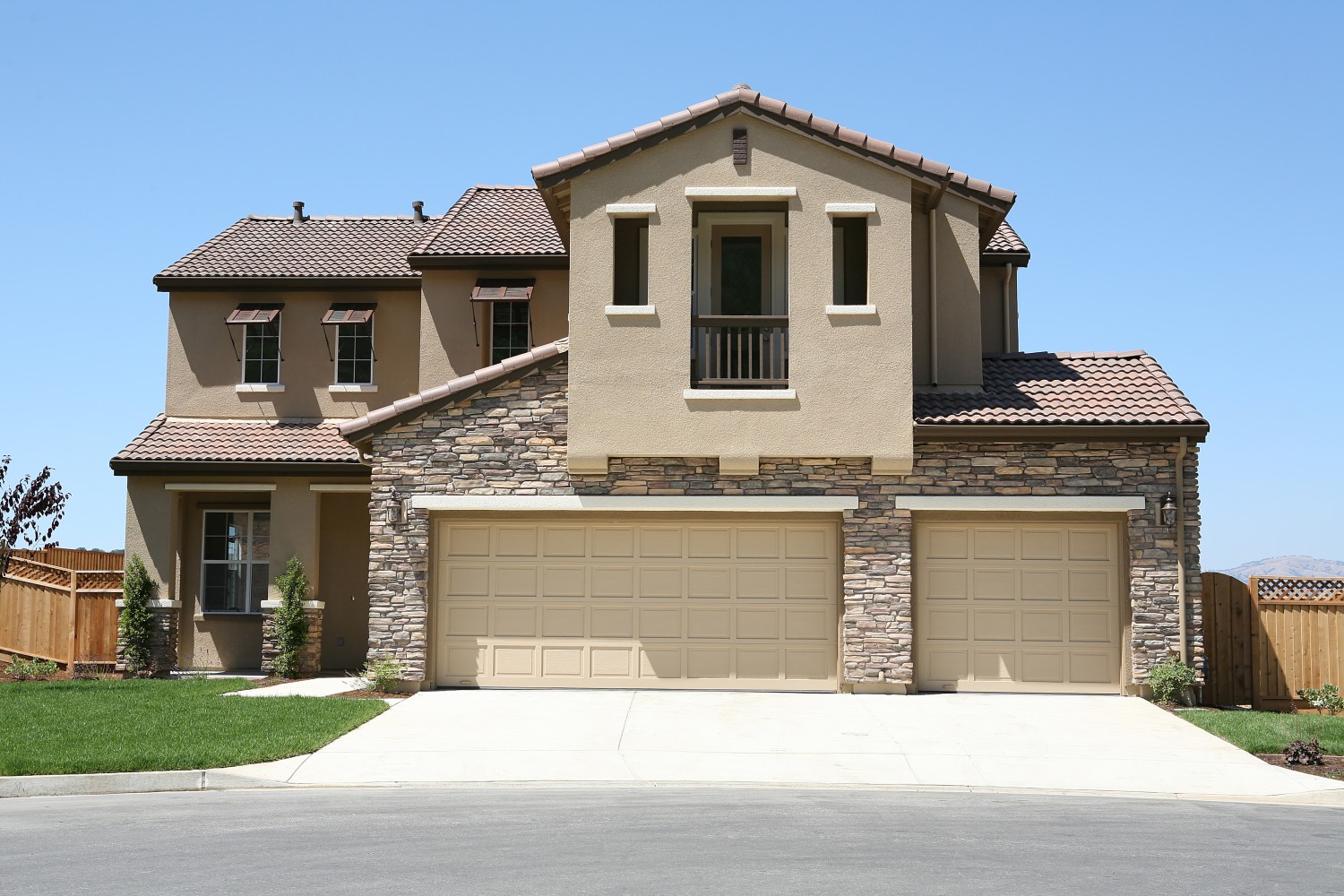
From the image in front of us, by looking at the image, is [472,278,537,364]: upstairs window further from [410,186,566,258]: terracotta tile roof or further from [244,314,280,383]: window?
[244,314,280,383]: window

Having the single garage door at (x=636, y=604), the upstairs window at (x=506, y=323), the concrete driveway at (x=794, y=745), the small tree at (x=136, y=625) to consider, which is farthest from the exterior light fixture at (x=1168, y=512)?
the small tree at (x=136, y=625)

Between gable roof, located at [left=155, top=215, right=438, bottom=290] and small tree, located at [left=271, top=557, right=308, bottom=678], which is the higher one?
gable roof, located at [left=155, top=215, right=438, bottom=290]

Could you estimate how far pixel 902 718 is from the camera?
15352 mm

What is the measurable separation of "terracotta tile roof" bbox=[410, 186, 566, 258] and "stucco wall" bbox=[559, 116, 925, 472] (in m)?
4.28

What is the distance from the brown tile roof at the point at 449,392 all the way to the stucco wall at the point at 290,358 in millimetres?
4672

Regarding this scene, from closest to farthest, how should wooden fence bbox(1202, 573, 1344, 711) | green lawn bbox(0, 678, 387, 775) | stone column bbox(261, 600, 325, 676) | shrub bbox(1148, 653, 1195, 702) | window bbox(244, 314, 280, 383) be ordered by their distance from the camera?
green lawn bbox(0, 678, 387, 775), shrub bbox(1148, 653, 1195, 702), wooden fence bbox(1202, 573, 1344, 711), stone column bbox(261, 600, 325, 676), window bbox(244, 314, 280, 383)

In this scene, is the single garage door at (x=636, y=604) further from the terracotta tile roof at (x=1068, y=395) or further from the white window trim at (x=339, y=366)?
the white window trim at (x=339, y=366)

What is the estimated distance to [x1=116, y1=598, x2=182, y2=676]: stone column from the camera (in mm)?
19859

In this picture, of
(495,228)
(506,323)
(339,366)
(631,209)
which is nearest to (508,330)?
(506,323)

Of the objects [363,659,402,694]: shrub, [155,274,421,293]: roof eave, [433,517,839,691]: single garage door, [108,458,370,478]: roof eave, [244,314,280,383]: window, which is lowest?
[363,659,402,694]: shrub

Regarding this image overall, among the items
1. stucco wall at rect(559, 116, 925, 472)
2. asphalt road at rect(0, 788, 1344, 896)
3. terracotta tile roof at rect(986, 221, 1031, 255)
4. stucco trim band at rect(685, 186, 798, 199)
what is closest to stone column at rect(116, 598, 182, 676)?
stucco wall at rect(559, 116, 925, 472)

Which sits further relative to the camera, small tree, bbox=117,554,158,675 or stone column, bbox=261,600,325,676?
small tree, bbox=117,554,158,675

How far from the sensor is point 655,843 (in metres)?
8.97

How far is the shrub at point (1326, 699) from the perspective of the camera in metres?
17.7
